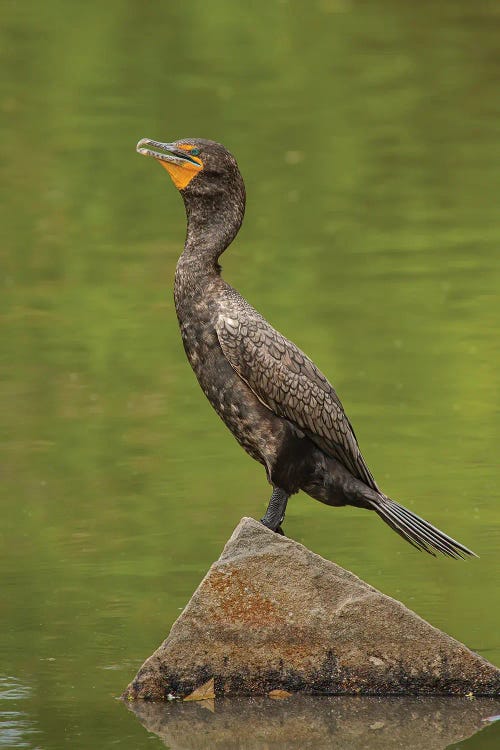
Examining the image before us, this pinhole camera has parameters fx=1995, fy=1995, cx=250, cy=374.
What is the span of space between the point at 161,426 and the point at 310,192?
9230mm

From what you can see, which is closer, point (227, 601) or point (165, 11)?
point (227, 601)

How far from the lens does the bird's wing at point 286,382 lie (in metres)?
10.4

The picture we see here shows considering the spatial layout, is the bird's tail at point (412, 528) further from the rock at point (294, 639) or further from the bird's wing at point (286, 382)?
the rock at point (294, 639)

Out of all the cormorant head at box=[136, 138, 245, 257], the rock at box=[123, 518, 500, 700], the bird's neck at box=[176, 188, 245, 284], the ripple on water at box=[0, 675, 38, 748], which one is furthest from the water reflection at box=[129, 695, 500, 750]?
the cormorant head at box=[136, 138, 245, 257]

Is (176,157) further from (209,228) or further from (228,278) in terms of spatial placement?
(228,278)

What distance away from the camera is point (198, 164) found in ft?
34.6

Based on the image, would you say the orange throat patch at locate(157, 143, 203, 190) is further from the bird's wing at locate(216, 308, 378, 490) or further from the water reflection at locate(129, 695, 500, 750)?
the water reflection at locate(129, 695, 500, 750)

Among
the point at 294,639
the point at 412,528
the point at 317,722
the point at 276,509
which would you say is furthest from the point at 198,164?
the point at 317,722

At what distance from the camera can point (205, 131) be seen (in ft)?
87.5

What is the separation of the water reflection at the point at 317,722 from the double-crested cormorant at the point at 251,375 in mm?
931

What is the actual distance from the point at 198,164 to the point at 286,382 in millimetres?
1247

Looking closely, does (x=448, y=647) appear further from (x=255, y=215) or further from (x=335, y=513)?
(x=255, y=215)

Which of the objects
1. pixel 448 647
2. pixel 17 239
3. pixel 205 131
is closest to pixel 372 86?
pixel 205 131

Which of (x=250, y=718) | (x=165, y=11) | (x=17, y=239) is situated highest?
(x=165, y=11)
